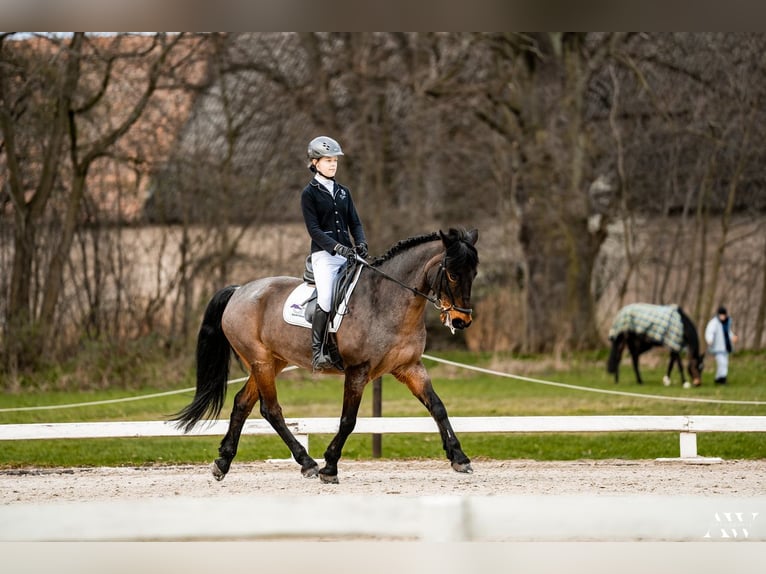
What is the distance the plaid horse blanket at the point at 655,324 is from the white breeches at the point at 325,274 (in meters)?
10.2

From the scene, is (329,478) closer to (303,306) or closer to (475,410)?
(303,306)

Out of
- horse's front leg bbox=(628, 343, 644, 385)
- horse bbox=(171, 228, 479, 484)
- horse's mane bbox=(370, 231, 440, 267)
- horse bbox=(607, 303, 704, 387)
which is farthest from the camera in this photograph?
horse's front leg bbox=(628, 343, 644, 385)

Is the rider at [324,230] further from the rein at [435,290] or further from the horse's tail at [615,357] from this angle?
the horse's tail at [615,357]

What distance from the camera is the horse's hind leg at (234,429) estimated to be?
8.33 m

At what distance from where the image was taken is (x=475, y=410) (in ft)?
46.0

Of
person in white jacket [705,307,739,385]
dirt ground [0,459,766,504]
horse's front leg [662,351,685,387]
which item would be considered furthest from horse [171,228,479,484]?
person in white jacket [705,307,739,385]

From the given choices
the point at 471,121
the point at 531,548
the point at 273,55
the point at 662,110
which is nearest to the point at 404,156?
the point at 471,121

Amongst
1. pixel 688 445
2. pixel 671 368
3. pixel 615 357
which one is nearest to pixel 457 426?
pixel 688 445

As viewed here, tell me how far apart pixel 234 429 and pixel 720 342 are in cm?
1107

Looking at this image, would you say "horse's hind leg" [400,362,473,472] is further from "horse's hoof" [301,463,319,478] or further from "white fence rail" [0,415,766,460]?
"white fence rail" [0,415,766,460]

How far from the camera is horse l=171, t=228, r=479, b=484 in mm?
7438

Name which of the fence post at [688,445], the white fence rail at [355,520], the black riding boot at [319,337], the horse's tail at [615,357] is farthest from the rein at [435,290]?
the horse's tail at [615,357]

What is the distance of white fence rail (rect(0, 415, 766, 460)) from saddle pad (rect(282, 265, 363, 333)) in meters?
1.74

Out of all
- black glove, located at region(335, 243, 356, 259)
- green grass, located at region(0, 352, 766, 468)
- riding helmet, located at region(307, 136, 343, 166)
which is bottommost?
green grass, located at region(0, 352, 766, 468)
